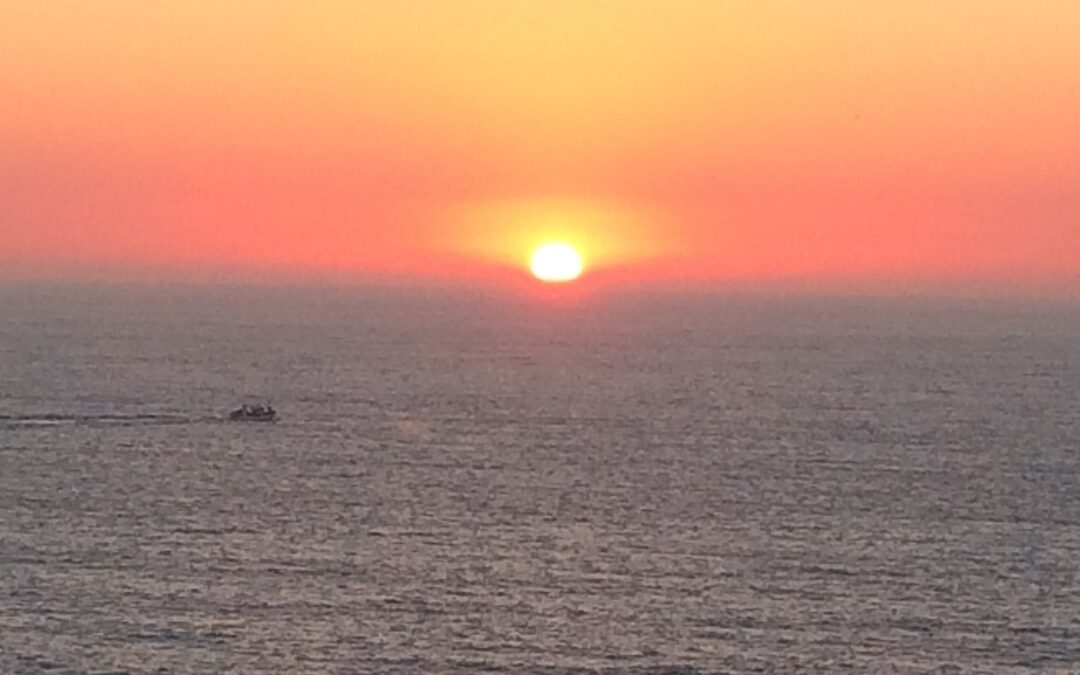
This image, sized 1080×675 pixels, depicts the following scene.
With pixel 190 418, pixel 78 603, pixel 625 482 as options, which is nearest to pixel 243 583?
pixel 78 603

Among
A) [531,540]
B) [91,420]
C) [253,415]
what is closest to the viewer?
[531,540]

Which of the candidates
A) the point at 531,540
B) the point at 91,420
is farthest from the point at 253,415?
the point at 531,540

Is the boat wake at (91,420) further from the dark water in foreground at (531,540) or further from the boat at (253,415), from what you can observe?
the boat at (253,415)

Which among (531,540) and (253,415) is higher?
(253,415)

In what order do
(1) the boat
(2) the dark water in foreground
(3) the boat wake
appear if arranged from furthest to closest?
(1) the boat
(3) the boat wake
(2) the dark water in foreground

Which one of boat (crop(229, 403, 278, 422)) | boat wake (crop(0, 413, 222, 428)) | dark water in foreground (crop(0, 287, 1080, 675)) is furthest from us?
boat (crop(229, 403, 278, 422))

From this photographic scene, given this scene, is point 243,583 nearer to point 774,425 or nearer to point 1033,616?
point 1033,616

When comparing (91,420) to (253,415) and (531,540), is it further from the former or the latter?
(531,540)

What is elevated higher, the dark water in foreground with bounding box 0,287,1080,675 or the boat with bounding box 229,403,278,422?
the boat with bounding box 229,403,278,422

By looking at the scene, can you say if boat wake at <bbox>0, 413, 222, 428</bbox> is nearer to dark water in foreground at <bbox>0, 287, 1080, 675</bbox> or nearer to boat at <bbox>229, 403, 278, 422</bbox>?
dark water in foreground at <bbox>0, 287, 1080, 675</bbox>

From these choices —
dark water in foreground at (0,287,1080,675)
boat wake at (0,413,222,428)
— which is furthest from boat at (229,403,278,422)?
dark water in foreground at (0,287,1080,675)

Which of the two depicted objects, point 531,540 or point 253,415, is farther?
point 253,415
